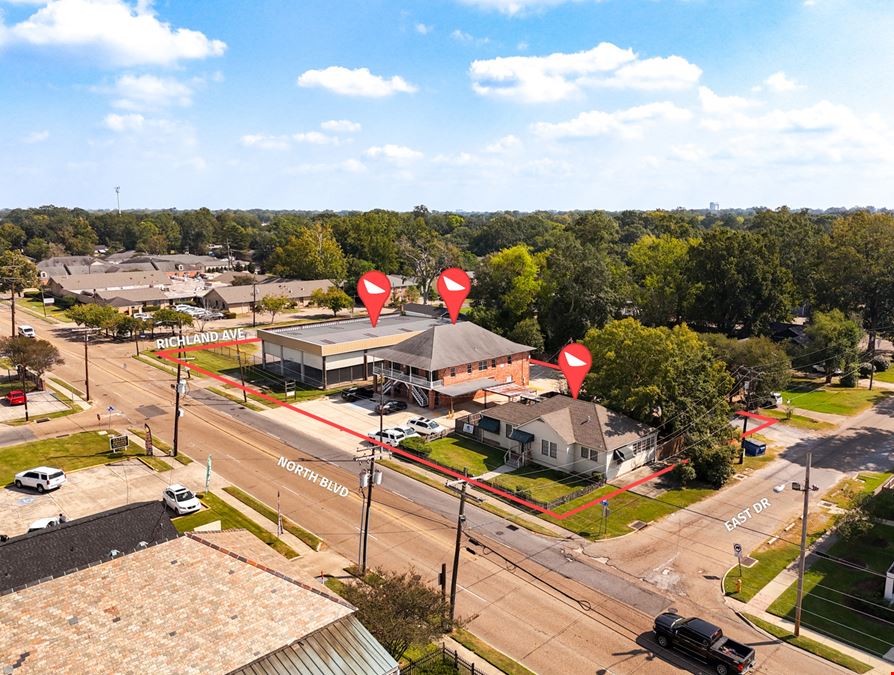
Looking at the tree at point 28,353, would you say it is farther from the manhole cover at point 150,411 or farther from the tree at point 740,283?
the tree at point 740,283

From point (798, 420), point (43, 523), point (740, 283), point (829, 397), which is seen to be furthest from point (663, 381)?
point (43, 523)

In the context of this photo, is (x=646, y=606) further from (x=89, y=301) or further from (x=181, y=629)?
(x=89, y=301)

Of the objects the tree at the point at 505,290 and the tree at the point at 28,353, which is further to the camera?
the tree at the point at 505,290

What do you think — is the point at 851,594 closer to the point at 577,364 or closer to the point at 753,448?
the point at 753,448

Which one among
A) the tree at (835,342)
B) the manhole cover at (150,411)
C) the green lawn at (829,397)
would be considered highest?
the tree at (835,342)

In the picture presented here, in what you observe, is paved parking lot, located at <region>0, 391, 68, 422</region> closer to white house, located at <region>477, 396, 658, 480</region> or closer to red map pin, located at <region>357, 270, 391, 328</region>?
red map pin, located at <region>357, 270, 391, 328</region>

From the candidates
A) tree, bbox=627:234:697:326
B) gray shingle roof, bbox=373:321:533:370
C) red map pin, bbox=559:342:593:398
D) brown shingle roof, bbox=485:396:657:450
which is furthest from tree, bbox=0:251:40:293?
brown shingle roof, bbox=485:396:657:450

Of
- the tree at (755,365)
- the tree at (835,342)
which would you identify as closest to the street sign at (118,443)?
the tree at (755,365)
